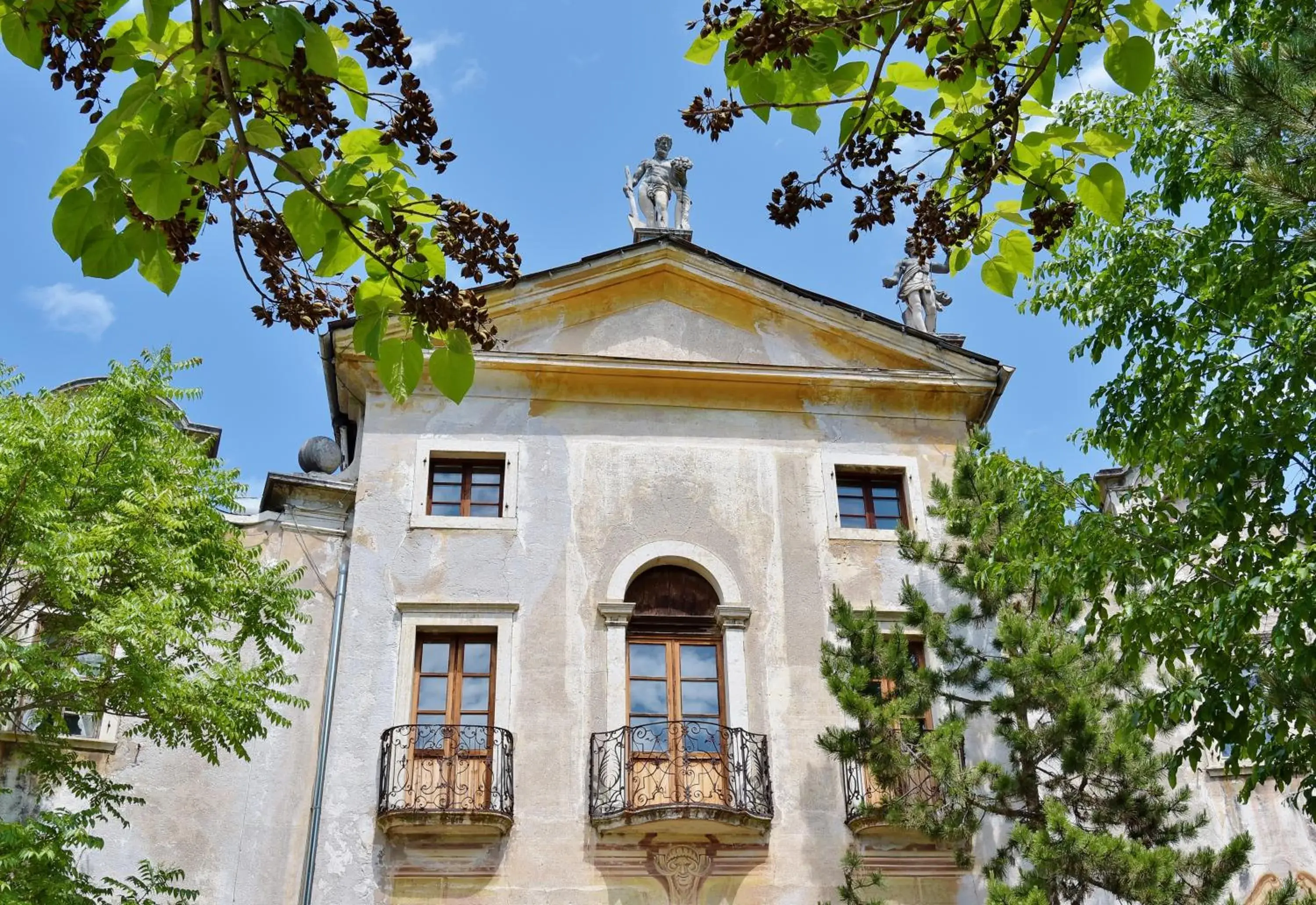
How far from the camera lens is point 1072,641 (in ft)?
43.9

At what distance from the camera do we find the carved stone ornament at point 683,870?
47.0ft

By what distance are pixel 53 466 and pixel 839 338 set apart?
1013 centimetres

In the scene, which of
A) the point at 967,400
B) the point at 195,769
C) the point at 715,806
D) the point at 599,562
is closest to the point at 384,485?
the point at 599,562

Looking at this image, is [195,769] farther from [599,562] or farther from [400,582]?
[599,562]

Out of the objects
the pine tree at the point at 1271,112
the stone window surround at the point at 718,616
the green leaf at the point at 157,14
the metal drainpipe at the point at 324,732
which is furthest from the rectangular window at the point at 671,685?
the green leaf at the point at 157,14

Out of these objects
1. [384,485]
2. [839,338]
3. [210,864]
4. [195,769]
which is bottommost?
[210,864]

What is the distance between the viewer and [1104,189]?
537cm

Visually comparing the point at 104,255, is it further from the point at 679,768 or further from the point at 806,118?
the point at 679,768

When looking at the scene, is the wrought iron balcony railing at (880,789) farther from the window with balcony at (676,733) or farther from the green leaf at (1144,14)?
the green leaf at (1144,14)

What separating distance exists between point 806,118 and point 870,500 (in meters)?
12.4

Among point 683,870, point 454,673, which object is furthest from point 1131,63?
point 454,673

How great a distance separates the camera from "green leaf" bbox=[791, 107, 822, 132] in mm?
5516

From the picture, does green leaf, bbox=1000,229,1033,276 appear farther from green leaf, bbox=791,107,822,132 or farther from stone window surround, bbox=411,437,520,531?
stone window surround, bbox=411,437,520,531

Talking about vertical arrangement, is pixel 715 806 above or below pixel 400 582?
below
